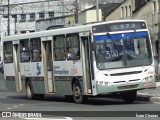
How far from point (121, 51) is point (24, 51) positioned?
6433 millimetres

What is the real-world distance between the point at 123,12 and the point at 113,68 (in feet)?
124

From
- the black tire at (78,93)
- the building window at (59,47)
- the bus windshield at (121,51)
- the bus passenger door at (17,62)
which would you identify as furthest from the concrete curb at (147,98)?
the bus passenger door at (17,62)

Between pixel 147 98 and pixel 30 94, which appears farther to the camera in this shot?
pixel 30 94

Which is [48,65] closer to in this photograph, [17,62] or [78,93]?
[78,93]

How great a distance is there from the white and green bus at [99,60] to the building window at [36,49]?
1.83 ft

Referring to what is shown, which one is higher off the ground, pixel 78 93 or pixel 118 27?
pixel 118 27

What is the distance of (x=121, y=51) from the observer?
1794 cm

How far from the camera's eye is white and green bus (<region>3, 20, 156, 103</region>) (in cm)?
1778

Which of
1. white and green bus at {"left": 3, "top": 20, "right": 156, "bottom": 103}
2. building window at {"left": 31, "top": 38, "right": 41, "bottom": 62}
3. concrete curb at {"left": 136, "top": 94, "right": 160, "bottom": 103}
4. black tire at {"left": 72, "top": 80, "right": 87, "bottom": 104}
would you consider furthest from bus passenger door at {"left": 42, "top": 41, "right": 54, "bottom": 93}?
concrete curb at {"left": 136, "top": 94, "right": 160, "bottom": 103}

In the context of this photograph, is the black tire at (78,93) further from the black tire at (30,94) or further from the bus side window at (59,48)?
the black tire at (30,94)

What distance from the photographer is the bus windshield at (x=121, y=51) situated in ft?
58.5

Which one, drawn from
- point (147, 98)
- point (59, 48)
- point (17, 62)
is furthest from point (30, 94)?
point (147, 98)

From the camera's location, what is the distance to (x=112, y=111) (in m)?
15.7

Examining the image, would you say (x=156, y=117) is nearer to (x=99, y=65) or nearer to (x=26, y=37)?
(x=99, y=65)
